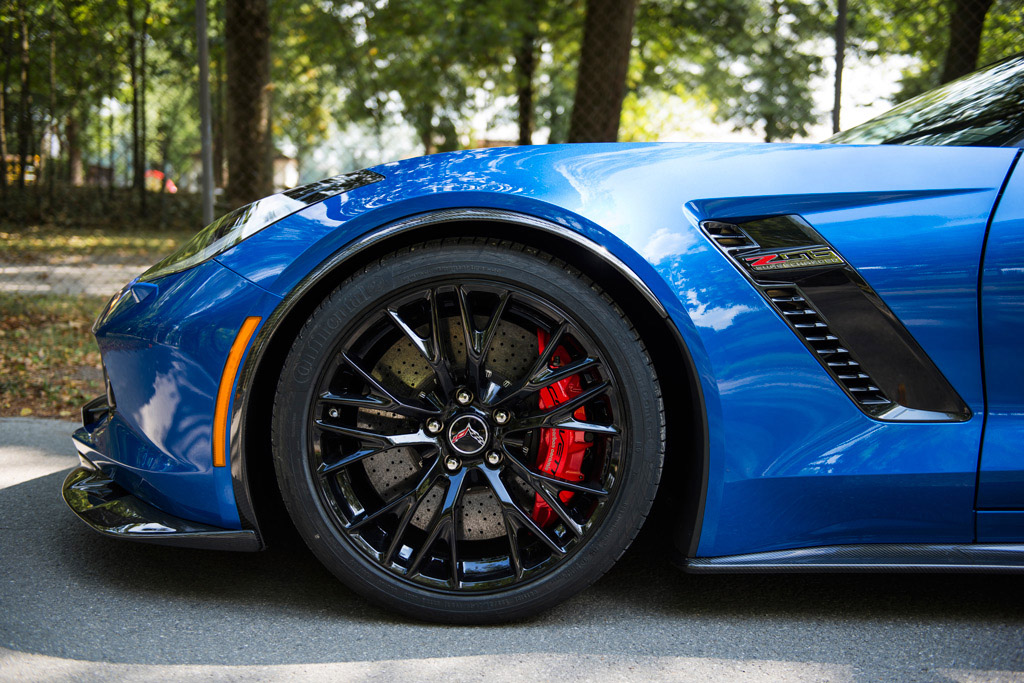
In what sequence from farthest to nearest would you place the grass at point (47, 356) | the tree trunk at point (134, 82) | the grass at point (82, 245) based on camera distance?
the tree trunk at point (134, 82)
the grass at point (82, 245)
the grass at point (47, 356)

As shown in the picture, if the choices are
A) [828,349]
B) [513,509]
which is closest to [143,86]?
[513,509]

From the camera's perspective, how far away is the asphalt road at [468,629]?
1.49m

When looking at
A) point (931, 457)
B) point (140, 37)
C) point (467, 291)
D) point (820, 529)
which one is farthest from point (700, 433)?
point (140, 37)

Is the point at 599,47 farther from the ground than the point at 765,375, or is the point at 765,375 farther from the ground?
the point at 599,47

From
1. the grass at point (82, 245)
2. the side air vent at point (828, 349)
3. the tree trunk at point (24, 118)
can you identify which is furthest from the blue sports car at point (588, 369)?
the tree trunk at point (24, 118)

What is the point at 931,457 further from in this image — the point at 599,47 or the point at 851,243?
the point at 599,47

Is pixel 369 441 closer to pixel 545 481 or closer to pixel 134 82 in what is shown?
pixel 545 481

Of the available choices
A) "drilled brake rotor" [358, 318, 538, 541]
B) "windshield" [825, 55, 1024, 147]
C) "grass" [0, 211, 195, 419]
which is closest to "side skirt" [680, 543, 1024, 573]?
"drilled brake rotor" [358, 318, 538, 541]

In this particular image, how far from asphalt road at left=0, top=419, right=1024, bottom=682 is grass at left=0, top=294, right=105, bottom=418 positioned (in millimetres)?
1717

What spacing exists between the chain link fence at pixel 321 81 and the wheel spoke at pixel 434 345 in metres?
2.56

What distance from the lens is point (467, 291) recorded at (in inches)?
65.2

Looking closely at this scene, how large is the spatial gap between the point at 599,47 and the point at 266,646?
5.85 m

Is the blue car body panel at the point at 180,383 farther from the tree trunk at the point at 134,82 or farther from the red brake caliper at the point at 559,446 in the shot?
the tree trunk at the point at 134,82

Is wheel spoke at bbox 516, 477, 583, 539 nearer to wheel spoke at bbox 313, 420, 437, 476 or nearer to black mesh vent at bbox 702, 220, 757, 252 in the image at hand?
wheel spoke at bbox 313, 420, 437, 476
